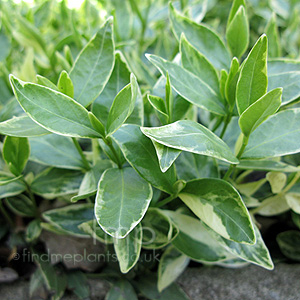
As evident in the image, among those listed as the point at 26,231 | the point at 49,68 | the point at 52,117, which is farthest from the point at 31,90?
the point at 49,68

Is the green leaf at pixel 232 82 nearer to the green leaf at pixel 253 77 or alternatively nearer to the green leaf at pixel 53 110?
the green leaf at pixel 253 77

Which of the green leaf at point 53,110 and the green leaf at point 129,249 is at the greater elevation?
the green leaf at point 53,110

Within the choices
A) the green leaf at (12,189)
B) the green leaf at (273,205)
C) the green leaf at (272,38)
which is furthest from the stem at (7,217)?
the green leaf at (272,38)

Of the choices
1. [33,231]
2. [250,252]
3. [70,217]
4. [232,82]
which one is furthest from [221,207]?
[33,231]

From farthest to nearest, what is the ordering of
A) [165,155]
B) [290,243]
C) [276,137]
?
[290,243], [276,137], [165,155]

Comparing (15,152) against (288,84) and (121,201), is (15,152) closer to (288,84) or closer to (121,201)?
(121,201)
